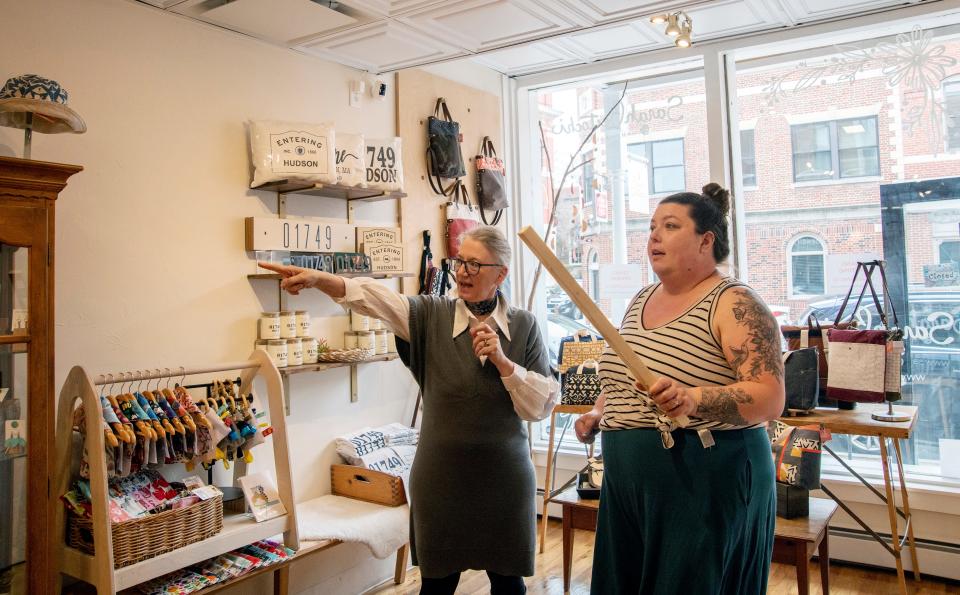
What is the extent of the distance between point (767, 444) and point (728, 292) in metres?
0.37

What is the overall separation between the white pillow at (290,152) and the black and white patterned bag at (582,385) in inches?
59.6

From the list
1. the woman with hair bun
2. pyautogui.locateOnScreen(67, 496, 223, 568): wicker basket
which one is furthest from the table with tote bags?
pyautogui.locateOnScreen(67, 496, 223, 568): wicker basket

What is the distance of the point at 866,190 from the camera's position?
3.62 metres

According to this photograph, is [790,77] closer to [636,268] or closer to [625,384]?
[636,268]

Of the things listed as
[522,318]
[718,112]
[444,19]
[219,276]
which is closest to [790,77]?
[718,112]

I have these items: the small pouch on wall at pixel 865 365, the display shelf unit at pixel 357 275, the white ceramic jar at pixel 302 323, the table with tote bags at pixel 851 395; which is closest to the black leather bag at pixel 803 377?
the table with tote bags at pixel 851 395

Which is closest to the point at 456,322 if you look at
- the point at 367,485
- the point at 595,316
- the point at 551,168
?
the point at 595,316

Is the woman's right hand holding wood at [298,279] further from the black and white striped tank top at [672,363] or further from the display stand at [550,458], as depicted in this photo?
the display stand at [550,458]

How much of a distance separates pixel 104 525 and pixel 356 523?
3.54 feet

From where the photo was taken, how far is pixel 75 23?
2.43 meters

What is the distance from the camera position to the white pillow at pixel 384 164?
130 inches

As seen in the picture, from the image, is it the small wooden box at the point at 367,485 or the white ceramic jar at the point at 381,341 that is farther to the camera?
the white ceramic jar at the point at 381,341

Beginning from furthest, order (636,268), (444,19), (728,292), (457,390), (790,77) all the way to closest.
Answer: (636,268) → (790,77) → (444,19) → (457,390) → (728,292)

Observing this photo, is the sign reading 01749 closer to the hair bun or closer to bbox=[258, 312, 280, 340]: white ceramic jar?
bbox=[258, 312, 280, 340]: white ceramic jar
